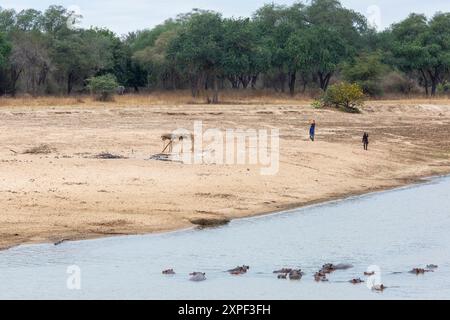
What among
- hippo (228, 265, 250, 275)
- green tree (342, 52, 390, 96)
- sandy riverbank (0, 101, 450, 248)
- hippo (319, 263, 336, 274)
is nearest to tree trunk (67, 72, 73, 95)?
green tree (342, 52, 390, 96)

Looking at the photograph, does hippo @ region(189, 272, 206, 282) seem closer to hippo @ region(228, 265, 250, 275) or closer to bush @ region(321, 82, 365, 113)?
hippo @ region(228, 265, 250, 275)

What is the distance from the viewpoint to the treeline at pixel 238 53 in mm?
66375

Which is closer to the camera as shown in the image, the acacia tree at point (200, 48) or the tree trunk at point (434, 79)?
the acacia tree at point (200, 48)

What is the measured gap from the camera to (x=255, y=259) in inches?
737

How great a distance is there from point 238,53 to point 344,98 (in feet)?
48.3

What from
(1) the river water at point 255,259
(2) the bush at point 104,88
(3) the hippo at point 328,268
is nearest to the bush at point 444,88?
(2) the bush at point 104,88

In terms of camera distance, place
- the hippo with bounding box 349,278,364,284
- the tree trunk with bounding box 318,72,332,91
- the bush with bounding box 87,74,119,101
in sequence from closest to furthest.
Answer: the hippo with bounding box 349,278,364,284, the bush with bounding box 87,74,119,101, the tree trunk with bounding box 318,72,332,91

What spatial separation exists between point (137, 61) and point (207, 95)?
42.1ft

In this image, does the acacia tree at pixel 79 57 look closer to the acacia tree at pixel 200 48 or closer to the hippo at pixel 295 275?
the acacia tree at pixel 200 48

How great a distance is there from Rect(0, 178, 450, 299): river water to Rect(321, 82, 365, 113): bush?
3093 cm

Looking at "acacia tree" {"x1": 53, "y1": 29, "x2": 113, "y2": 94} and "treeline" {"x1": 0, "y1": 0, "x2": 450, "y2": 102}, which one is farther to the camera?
"acacia tree" {"x1": 53, "y1": 29, "x2": 113, "y2": 94}

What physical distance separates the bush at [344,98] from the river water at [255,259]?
30.9 m

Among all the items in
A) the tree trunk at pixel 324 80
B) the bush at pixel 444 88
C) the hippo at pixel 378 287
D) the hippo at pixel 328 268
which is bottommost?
the hippo at pixel 378 287

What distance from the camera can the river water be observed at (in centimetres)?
1603
